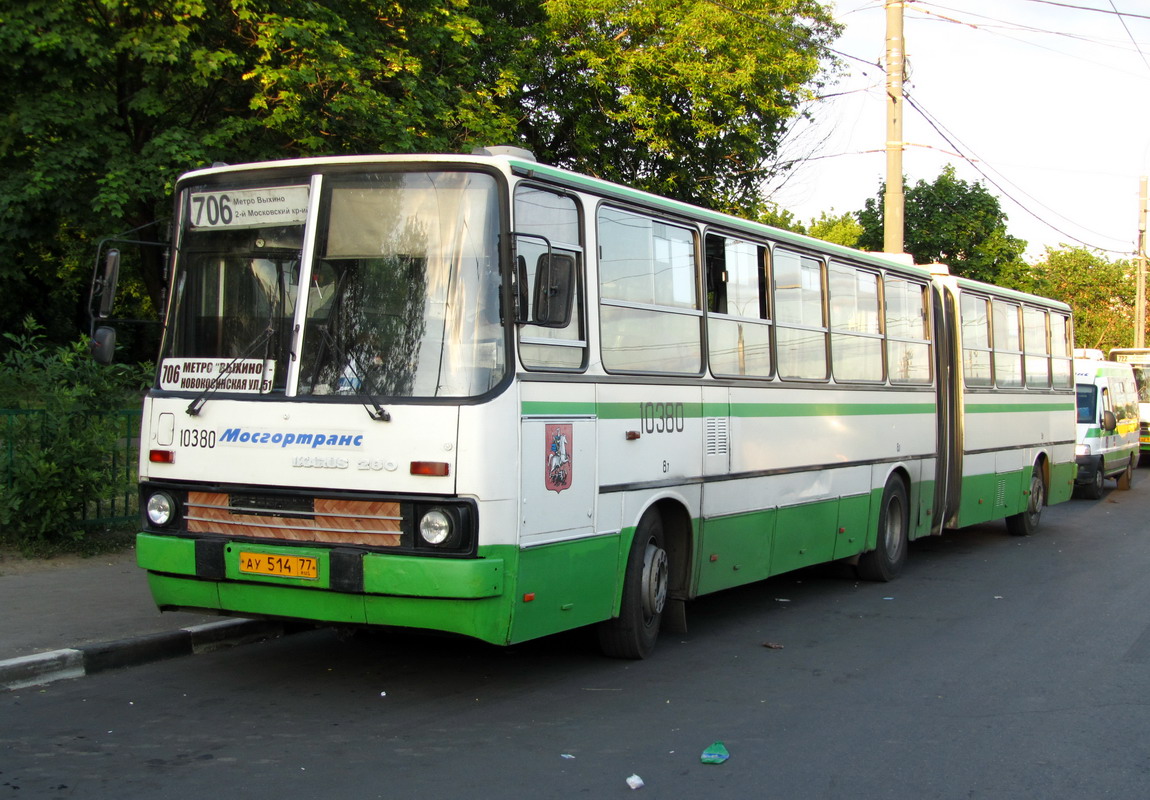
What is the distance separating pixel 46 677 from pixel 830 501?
6373 millimetres

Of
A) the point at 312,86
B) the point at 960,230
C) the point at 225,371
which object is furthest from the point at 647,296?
the point at 960,230

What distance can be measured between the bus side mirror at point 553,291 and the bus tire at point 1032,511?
36.2 feet

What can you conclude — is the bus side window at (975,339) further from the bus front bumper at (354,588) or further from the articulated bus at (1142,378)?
the articulated bus at (1142,378)

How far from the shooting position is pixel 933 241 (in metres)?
30.8

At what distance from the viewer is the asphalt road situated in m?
5.32

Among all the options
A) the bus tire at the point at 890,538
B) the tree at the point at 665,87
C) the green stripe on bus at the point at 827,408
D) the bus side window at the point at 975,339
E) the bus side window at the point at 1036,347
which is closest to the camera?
the green stripe on bus at the point at 827,408

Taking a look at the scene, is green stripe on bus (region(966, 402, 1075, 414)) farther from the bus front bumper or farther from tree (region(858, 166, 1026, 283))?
tree (region(858, 166, 1026, 283))

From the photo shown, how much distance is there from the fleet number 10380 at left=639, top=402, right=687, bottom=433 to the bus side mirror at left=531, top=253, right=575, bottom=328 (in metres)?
1.40

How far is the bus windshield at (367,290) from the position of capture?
6340mm

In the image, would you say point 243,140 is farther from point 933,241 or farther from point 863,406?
point 933,241

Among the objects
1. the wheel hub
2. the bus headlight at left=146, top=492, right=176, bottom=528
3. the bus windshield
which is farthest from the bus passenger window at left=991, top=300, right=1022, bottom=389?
the bus headlight at left=146, top=492, right=176, bottom=528

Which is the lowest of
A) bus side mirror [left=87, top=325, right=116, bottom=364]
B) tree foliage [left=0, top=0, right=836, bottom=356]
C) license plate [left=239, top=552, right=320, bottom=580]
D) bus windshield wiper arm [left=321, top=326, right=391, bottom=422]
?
license plate [left=239, top=552, right=320, bottom=580]

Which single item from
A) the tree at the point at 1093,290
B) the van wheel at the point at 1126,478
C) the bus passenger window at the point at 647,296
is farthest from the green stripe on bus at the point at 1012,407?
the tree at the point at 1093,290

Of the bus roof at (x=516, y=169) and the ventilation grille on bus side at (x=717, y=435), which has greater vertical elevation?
the bus roof at (x=516, y=169)
